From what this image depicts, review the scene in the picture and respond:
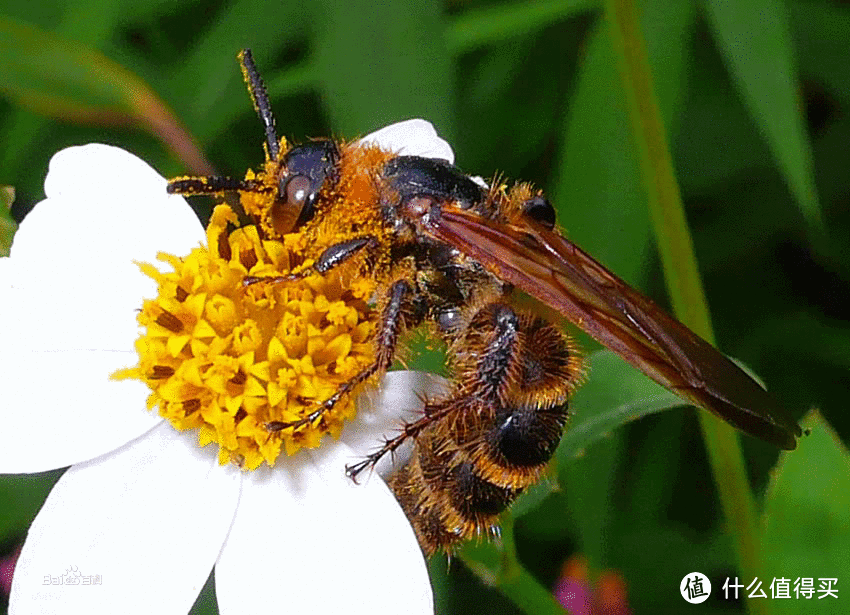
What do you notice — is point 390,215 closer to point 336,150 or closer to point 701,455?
point 336,150

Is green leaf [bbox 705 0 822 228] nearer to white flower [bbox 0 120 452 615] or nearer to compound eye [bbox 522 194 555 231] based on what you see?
compound eye [bbox 522 194 555 231]

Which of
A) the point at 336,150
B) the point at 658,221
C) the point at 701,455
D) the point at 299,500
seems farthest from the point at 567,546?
the point at 336,150

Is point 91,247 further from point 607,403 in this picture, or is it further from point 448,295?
point 607,403

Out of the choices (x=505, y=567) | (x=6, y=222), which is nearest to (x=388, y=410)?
(x=505, y=567)

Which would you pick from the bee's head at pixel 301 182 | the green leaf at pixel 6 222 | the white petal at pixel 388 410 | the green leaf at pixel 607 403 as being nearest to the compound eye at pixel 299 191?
the bee's head at pixel 301 182

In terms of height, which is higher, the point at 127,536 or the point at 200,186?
the point at 200,186

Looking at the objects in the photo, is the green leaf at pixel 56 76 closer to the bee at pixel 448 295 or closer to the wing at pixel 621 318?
the bee at pixel 448 295
